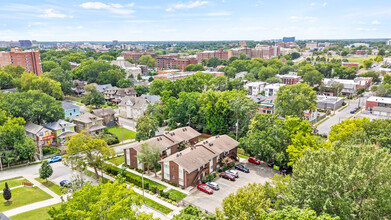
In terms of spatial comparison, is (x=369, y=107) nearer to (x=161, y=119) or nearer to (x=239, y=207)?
A: (x=161, y=119)

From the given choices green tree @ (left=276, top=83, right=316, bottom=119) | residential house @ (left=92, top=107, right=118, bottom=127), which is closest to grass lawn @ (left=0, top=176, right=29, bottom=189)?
residential house @ (left=92, top=107, right=118, bottom=127)

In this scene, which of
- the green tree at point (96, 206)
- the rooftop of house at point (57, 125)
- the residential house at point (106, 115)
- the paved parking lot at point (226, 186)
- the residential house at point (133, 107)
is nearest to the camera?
the green tree at point (96, 206)

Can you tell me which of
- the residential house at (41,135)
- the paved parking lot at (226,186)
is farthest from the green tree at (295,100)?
the residential house at (41,135)

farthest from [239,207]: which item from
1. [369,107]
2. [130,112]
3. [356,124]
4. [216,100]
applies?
[369,107]

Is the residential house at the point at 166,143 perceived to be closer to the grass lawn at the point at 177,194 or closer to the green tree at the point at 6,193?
the grass lawn at the point at 177,194

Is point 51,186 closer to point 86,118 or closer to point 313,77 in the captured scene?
point 86,118

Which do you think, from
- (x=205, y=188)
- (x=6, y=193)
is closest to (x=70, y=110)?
(x=6, y=193)

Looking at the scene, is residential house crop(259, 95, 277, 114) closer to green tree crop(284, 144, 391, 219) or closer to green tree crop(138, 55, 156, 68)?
green tree crop(284, 144, 391, 219)
